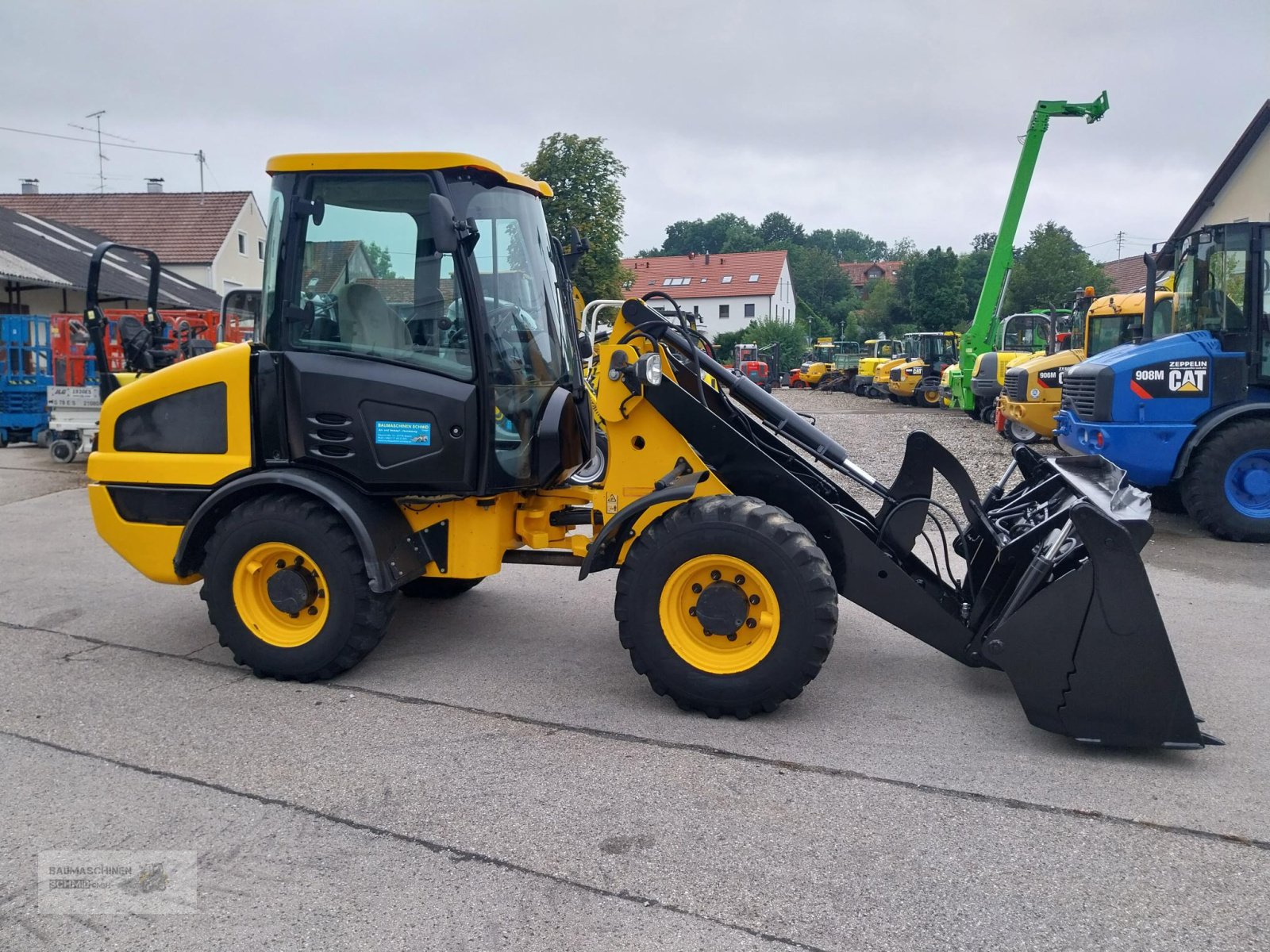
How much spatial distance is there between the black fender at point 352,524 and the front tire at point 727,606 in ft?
3.87

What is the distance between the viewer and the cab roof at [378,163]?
4684mm

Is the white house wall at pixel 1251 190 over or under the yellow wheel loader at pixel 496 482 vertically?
over

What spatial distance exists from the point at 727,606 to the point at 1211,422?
21.1 feet

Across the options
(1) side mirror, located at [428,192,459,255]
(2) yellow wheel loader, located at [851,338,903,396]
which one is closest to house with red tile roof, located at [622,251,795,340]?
(2) yellow wheel loader, located at [851,338,903,396]

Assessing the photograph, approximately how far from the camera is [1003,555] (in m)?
4.61

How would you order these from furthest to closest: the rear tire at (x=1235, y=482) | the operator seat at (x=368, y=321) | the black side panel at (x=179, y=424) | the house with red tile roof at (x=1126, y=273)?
the house with red tile roof at (x=1126, y=273), the rear tire at (x=1235, y=482), the black side panel at (x=179, y=424), the operator seat at (x=368, y=321)

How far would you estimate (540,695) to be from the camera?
4.84 m

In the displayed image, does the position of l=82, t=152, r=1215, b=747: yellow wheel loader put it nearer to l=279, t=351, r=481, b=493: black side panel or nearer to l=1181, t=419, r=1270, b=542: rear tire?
l=279, t=351, r=481, b=493: black side panel

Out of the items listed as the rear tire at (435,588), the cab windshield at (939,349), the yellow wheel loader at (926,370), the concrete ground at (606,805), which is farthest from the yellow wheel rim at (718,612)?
the cab windshield at (939,349)

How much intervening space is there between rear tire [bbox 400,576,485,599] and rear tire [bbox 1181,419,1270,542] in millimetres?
6470

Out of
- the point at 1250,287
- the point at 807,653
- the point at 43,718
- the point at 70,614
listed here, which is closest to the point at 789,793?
the point at 807,653

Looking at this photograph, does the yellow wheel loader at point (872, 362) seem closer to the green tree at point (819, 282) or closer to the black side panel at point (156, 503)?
the black side panel at point (156, 503)

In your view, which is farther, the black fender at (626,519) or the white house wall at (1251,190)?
the white house wall at (1251,190)

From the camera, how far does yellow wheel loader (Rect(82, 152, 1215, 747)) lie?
4.37 m
